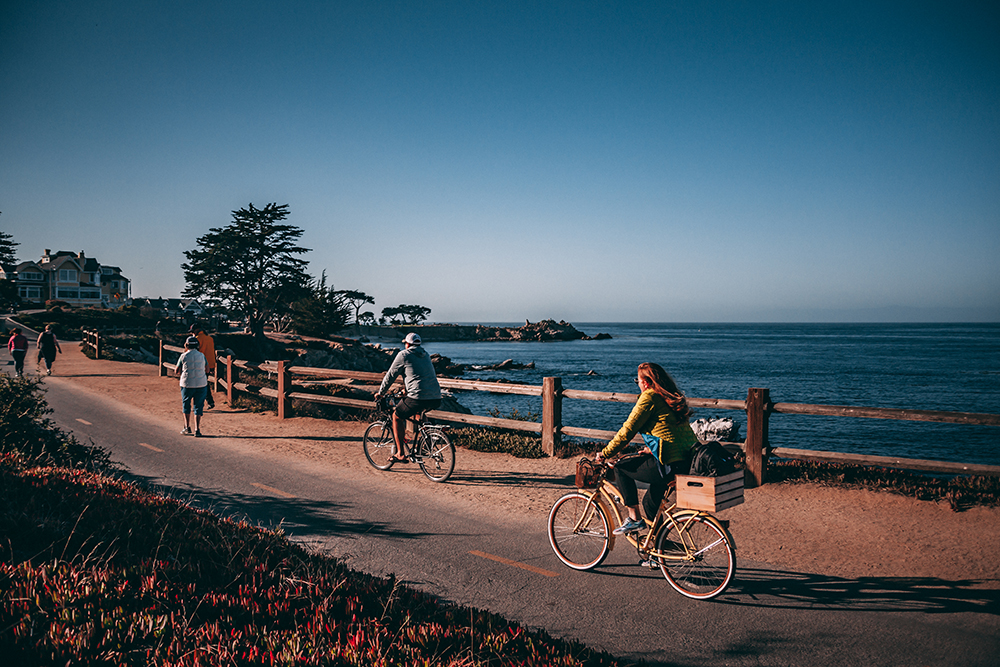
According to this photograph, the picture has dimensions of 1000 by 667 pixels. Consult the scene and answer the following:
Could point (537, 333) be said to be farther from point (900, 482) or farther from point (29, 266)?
point (900, 482)

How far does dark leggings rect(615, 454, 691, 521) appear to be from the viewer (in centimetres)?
527

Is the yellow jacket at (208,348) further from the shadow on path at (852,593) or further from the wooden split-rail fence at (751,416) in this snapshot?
the shadow on path at (852,593)

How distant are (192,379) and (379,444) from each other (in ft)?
16.5

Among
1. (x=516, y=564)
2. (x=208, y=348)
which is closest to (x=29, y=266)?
(x=208, y=348)

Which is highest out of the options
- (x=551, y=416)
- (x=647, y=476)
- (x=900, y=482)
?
(x=647, y=476)

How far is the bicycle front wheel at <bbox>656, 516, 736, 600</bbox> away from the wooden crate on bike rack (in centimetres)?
18

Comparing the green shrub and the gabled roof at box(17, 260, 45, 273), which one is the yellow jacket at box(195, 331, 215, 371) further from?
the gabled roof at box(17, 260, 45, 273)

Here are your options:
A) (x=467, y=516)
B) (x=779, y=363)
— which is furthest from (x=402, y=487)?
(x=779, y=363)

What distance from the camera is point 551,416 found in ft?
34.0

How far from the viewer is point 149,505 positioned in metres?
5.73

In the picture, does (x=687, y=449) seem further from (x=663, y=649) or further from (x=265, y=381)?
(x=265, y=381)

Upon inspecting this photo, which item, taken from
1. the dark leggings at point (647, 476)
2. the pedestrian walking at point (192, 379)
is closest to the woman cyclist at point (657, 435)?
the dark leggings at point (647, 476)

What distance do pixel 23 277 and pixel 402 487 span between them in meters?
112

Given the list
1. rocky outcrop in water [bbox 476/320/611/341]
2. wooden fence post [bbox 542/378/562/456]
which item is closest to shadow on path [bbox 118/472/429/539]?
wooden fence post [bbox 542/378/562/456]
